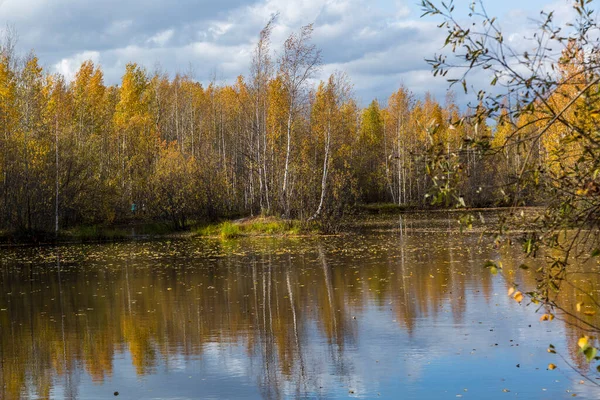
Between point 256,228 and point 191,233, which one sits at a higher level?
point 256,228

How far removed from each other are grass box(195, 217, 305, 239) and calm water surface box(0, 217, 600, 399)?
1145 centimetres

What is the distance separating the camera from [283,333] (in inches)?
435

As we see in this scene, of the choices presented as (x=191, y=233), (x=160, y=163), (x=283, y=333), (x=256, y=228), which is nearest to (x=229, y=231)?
(x=256, y=228)

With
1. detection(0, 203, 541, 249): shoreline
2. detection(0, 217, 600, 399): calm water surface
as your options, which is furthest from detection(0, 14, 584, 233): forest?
detection(0, 217, 600, 399): calm water surface

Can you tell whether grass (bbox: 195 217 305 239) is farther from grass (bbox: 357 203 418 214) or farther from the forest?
grass (bbox: 357 203 418 214)

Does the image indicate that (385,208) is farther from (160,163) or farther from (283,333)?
(283,333)

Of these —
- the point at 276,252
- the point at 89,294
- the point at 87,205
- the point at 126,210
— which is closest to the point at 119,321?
the point at 89,294

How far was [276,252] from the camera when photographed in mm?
25094

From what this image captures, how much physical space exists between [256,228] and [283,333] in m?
22.8

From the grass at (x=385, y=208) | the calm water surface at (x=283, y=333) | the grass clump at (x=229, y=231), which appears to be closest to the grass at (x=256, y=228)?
the grass clump at (x=229, y=231)

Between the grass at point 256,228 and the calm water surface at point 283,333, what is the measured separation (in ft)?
37.6

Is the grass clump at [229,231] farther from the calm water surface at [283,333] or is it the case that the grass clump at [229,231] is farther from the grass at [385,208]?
the grass at [385,208]

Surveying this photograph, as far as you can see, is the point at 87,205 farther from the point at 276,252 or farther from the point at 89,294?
the point at 89,294

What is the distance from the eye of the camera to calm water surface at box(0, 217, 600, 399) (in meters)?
8.13
